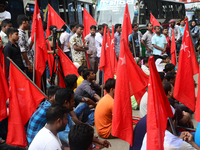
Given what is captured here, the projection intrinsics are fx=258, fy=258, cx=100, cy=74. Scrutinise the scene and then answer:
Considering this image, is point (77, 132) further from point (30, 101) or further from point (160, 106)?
point (30, 101)

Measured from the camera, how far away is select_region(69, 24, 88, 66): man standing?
6.54m

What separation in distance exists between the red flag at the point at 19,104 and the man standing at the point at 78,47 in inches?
105

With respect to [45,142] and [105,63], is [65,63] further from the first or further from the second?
[45,142]

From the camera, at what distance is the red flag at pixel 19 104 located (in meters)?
3.62

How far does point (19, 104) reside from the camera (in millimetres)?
3900

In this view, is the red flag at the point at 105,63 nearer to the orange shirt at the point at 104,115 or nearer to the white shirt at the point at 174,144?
the orange shirt at the point at 104,115

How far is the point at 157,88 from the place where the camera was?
8.26 feet

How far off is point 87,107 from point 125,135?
1.67 meters

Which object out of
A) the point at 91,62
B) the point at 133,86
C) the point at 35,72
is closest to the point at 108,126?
the point at 133,86

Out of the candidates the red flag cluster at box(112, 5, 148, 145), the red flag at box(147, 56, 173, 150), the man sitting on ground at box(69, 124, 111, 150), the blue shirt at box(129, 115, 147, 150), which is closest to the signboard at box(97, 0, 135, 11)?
the red flag cluster at box(112, 5, 148, 145)

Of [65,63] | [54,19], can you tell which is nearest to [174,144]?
[65,63]

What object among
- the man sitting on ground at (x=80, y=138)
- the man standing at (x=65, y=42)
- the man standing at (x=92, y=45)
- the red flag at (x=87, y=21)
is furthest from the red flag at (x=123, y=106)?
the red flag at (x=87, y=21)

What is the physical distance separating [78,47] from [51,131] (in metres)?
4.11

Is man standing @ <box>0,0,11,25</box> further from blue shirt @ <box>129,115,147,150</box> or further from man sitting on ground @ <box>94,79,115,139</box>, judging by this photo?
blue shirt @ <box>129,115,147,150</box>
